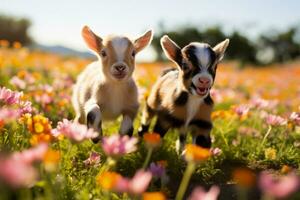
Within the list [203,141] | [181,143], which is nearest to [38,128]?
[203,141]

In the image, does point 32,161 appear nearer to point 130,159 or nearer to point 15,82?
point 130,159

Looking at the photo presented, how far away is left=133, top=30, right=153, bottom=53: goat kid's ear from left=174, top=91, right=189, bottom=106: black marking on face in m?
0.76

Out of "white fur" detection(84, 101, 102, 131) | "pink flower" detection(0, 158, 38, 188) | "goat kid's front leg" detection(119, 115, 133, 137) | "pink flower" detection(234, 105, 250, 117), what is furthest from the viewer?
"pink flower" detection(234, 105, 250, 117)

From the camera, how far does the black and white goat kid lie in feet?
15.2

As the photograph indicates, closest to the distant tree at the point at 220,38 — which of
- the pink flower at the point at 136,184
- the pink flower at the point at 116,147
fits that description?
the pink flower at the point at 116,147

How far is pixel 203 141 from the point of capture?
198 inches

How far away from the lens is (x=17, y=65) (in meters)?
9.00

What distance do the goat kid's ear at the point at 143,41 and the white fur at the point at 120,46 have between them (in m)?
0.37

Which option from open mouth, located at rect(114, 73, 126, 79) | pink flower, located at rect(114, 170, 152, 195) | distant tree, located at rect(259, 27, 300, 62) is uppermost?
pink flower, located at rect(114, 170, 152, 195)

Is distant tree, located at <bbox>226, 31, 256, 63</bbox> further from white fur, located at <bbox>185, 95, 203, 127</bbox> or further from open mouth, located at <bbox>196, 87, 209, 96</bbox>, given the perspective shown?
open mouth, located at <bbox>196, 87, 209, 96</bbox>

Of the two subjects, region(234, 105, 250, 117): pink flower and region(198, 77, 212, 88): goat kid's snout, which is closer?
region(198, 77, 212, 88): goat kid's snout

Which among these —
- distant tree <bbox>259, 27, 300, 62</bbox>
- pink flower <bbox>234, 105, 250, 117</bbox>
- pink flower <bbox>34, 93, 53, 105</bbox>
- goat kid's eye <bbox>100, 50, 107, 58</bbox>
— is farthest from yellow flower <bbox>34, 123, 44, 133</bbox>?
distant tree <bbox>259, 27, 300, 62</bbox>

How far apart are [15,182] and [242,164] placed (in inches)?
142

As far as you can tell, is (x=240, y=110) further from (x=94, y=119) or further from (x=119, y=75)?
(x=94, y=119)
